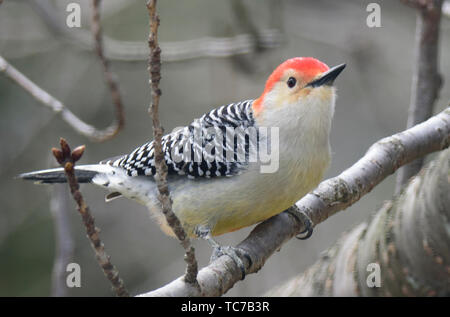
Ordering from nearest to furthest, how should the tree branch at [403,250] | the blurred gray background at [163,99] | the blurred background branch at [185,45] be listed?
the tree branch at [403,250] → the blurred background branch at [185,45] → the blurred gray background at [163,99]

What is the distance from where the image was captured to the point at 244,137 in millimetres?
3234

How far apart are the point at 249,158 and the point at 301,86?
19.2 inches

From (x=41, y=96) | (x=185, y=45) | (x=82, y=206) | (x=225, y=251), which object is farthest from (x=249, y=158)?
(x=185, y=45)

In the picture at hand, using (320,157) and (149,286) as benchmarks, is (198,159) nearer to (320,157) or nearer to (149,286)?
(320,157)

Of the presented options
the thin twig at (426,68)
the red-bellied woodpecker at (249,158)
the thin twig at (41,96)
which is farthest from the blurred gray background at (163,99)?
the red-bellied woodpecker at (249,158)

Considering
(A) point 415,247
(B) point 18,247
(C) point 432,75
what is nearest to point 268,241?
(A) point 415,247

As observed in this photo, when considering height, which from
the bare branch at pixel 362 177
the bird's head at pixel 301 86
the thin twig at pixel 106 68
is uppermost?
the thin twig at pixel 106 68

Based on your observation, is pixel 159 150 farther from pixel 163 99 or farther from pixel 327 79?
pixel 163 99

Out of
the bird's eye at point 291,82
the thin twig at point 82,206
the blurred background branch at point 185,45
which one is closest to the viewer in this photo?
the thin twig at point 82,206

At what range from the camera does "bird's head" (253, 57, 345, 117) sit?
291 centimetres

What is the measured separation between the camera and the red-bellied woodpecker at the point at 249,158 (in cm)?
296

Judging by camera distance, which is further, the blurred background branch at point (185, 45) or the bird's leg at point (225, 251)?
the blurred background branch at point (185, 45)

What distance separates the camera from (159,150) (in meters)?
1.82

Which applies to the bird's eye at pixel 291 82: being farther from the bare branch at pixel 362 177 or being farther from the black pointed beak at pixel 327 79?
the bare branch at pixel 362 177
